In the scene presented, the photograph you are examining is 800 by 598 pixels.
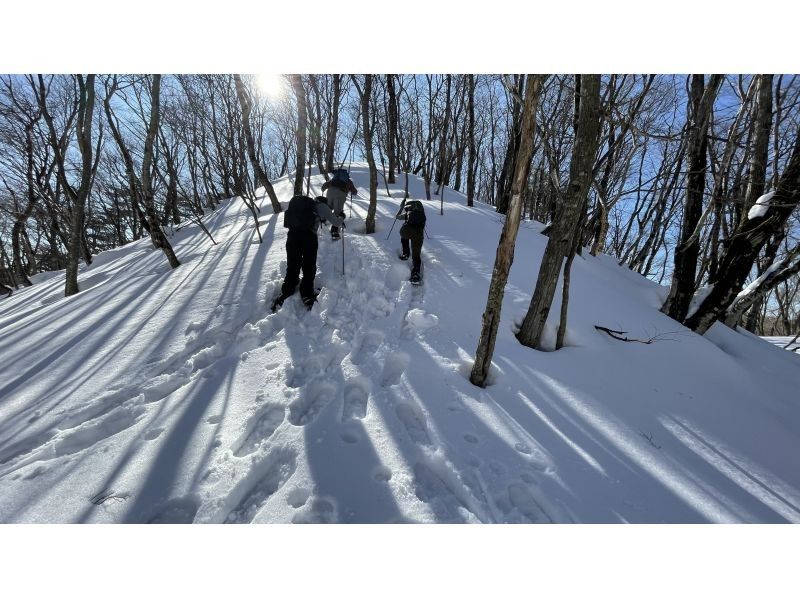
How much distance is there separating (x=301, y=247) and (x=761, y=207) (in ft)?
20.8

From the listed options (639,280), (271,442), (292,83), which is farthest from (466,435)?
(292,83)

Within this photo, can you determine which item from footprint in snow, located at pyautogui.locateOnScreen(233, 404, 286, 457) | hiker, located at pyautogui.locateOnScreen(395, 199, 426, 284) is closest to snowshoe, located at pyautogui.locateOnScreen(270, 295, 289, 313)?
footprint in snow, located at pyautogui.locateOnScreen(233, 404, 286, 457)

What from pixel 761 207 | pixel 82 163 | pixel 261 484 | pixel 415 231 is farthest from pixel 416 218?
pixel 82 163

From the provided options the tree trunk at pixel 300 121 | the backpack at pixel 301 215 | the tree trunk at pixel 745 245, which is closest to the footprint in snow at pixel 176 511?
the backpack at pixel 301 215

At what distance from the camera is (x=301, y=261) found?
4.34m

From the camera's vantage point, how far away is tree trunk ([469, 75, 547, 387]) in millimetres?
2191

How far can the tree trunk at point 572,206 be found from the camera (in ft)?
9.62

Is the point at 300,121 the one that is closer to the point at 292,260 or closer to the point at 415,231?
the point at 415,231

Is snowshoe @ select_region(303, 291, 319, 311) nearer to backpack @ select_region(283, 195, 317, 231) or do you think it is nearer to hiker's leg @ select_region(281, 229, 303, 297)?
hiker's leg @ select_region(281, 229, 303, 297)

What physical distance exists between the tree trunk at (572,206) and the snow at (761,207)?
291 cm

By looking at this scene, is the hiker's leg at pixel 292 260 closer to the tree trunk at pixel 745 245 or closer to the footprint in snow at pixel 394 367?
the footprint in snow at pixel 394 367

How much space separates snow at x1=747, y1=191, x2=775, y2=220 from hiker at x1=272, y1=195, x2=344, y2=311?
6.12m

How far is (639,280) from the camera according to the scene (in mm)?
6355

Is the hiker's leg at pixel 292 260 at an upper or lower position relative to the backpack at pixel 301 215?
lower
